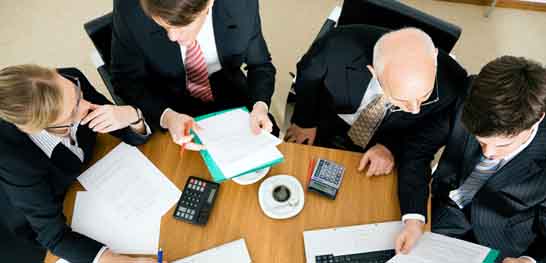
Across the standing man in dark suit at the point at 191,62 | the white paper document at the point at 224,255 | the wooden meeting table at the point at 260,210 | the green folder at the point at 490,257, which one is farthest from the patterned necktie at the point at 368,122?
the white paper document at the point at 224,255

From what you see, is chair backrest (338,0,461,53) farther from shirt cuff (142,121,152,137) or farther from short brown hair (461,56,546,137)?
shirt cuff (142,121,152,137)

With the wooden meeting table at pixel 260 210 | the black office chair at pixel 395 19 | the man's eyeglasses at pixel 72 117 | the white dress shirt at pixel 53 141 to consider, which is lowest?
the wooden meeting table at pixel 260 210

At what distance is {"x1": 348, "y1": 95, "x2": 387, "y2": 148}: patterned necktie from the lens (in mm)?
1800

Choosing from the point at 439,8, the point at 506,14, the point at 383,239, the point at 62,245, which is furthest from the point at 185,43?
the point at 506,14

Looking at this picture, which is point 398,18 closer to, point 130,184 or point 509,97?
point 509,97

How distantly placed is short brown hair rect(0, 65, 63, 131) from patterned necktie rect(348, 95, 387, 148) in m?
1.19

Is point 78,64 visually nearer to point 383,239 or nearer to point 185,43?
point 185,43

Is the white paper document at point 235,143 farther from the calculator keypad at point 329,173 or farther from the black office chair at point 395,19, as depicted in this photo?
the black office chair at point 395,19

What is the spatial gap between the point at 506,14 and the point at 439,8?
0.51m

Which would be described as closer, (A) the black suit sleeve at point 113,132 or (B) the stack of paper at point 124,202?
(B) the stack of paper at point 124,202

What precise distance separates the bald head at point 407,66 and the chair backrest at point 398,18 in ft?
0.58

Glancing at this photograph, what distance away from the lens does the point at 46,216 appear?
141cm

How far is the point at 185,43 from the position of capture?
1.56 m

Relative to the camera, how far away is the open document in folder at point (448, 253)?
4.71 ft
